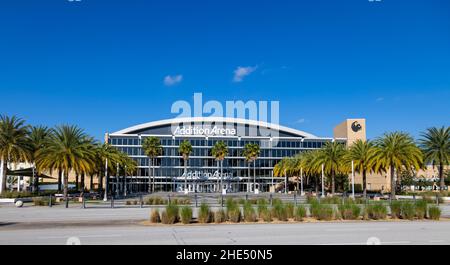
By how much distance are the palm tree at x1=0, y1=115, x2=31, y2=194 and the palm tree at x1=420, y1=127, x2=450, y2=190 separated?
57.3 metres

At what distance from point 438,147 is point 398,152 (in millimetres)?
15044

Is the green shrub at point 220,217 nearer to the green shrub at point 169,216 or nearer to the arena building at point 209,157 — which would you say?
the green shrub at point 169,216

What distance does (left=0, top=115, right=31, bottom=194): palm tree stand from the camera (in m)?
53.2

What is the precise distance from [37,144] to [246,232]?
50016mm

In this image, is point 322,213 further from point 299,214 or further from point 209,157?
point 209,157

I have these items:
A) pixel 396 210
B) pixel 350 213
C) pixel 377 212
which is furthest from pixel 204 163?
pixel 377 212

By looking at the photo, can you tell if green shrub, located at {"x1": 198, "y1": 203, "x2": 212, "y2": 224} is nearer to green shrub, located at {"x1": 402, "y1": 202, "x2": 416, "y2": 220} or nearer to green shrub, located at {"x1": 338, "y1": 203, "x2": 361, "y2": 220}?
green shrub, located at {"x1": 338, "y1": 203, "x2": 361, "y2": 220}

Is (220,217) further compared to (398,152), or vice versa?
(398,152)

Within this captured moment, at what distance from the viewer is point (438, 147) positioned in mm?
65562

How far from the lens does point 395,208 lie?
2292cm

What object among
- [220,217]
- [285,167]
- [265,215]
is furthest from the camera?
[285,167]

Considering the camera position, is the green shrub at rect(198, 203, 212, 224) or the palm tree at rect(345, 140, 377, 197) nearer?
the green shrub at rect(198, 203, 212, 224)

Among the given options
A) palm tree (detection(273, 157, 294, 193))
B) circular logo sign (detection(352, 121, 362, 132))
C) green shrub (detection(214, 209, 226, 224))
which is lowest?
green shrub (detection(214, 209, 226, 224))

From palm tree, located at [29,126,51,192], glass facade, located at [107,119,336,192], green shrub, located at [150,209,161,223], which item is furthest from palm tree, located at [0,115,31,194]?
glass facade, located at [107,119,336,192]
